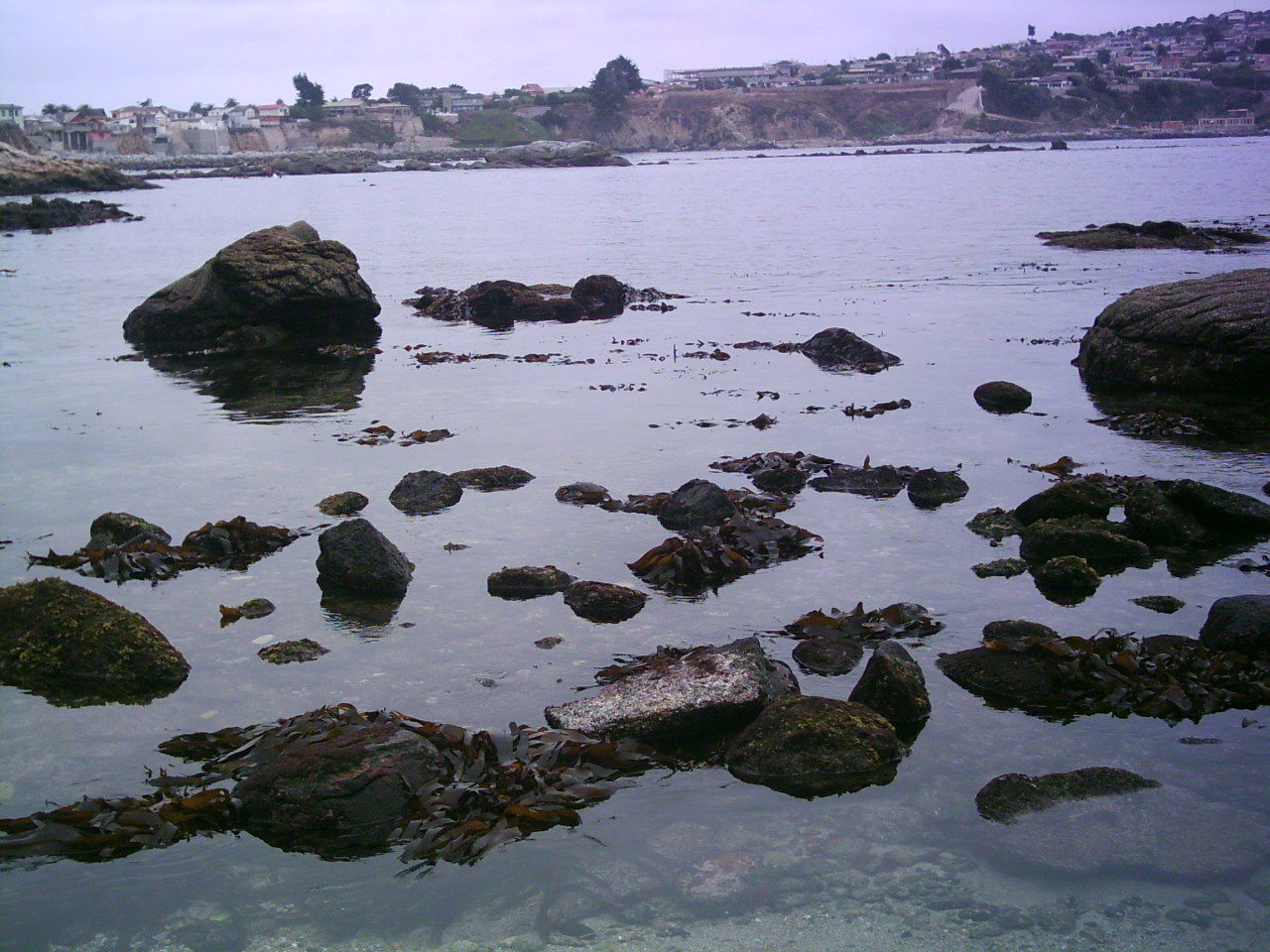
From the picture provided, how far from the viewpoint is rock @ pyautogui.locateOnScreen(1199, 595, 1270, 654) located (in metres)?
7.09

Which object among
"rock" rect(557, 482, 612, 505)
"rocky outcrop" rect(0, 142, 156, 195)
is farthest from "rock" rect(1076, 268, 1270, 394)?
"rocky outcrop" rect(0, 142, 156, 195)

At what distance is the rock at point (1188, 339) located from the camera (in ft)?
49.0

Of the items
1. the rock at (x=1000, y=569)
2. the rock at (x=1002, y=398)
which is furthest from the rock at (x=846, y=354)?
the rock at (x=1000, y=569)

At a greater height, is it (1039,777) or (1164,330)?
(1164,330)

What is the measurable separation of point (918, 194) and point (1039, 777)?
71158 millimetres

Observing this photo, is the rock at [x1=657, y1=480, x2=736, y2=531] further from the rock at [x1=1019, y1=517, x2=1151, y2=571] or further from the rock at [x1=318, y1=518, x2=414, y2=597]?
the rock at [x1=1019, y1=517, x2=1151, y2=571]

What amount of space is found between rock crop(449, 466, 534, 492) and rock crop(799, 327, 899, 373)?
7.44 meters

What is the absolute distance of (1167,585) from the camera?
28.1 feet

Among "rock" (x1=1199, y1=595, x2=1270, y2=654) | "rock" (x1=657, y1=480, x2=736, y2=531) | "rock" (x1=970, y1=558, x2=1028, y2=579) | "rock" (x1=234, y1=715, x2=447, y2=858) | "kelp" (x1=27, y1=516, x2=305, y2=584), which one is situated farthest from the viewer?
"rock" (x1=657, y1=480, x2=736, y2=531)

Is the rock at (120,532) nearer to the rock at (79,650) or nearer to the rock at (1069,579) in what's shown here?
the rock at (79,650)

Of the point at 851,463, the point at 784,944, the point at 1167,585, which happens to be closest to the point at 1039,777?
the point at 784,944

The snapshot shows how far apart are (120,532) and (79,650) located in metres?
2.61

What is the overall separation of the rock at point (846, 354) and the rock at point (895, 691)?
433 inches

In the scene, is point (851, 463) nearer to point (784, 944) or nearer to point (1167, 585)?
point (1167, 585)
